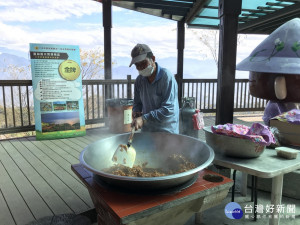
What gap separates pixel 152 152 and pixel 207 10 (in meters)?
4.86

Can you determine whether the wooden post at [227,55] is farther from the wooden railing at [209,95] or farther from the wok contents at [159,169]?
the wooden railing at [209,95]

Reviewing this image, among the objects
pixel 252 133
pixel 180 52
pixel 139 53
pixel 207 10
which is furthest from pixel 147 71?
pixel 180 52

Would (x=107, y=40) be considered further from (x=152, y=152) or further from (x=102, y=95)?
(x=152, y=152)

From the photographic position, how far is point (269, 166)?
5.17ft

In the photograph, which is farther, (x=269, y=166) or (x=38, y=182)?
(x=38, y=182)

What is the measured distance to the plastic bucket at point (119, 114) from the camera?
5230mm

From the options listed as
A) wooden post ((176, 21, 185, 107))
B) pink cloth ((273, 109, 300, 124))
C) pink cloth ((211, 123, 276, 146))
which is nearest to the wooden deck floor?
pink cloth ((211, 123, 276, 146))

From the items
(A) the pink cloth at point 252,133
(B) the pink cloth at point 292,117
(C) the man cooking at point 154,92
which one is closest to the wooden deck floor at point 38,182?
(C) the man cooking at point 154,92

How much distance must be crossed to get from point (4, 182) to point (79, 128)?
88.9 inches

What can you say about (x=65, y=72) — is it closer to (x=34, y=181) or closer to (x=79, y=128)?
(x=79, y=128)

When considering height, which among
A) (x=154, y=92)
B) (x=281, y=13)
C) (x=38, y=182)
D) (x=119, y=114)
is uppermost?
(x=281, y=13)

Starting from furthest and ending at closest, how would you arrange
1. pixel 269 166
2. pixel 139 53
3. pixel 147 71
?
pixel 147 71 < pixel 139 53 < pixel 269 166

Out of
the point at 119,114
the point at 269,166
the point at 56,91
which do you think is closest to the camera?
the point at 269,166

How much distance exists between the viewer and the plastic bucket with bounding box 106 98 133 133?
17.2 ft
